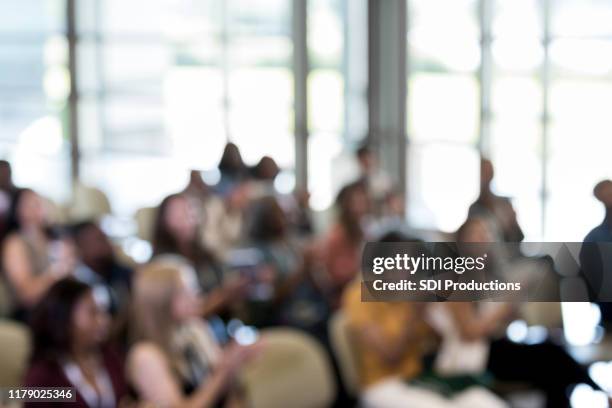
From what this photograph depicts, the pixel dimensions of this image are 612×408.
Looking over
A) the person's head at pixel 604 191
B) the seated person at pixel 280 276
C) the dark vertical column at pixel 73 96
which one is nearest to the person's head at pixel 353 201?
the seated person at pixel 280 276

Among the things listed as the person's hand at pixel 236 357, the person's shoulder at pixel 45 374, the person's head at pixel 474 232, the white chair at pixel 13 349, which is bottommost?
the person's hand at pixel 236 357

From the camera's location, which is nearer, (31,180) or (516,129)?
(516,129)

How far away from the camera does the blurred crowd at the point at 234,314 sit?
8.45 feet

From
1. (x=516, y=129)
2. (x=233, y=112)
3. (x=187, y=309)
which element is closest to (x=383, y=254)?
(x=187, y=309)

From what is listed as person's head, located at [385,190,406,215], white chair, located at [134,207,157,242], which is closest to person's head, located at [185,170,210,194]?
white chair, located at [134,207,157,242]

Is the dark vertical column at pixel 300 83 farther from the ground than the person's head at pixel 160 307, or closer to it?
farther from the ground

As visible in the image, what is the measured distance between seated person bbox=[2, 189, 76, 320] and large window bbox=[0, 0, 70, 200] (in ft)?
13.9

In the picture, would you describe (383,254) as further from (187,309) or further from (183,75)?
(183,75)

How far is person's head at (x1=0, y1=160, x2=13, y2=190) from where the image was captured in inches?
197

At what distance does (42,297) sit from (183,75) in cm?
667

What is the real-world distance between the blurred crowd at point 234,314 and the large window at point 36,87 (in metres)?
3.63

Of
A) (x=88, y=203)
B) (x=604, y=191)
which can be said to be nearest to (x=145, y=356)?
(x=604, y=191)

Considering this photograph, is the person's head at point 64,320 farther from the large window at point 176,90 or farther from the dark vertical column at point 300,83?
the large window at point 176,90

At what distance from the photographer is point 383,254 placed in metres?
1.44
